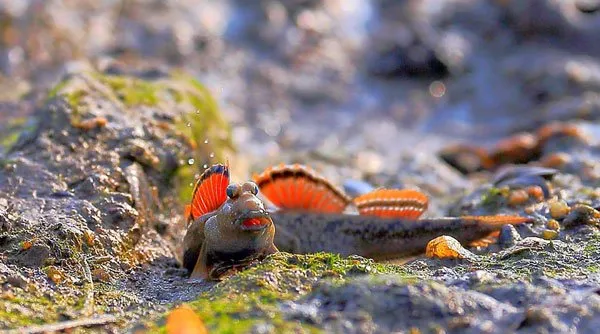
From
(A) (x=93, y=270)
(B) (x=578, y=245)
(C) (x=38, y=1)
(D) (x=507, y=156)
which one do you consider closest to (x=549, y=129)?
(D) (x=507, y=156)

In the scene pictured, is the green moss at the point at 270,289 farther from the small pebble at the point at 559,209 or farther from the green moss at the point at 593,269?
the small pebble at the point at 559,209

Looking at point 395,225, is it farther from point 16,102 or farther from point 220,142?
point 16,102

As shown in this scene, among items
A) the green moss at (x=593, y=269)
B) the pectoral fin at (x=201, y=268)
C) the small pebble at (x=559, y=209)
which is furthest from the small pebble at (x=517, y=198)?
the pectoral fin at (x=201, y=268)

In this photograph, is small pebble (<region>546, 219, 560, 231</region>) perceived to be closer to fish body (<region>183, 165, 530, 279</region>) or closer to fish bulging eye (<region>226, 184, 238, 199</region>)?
fish body (<region>183, 165, 530, 279</region>)

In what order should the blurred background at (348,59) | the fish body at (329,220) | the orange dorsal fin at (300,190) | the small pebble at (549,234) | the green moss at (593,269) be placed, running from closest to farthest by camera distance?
the green moss at (593,269)
the fish body at (329,220)
the small pebble at (549,234)
the orange dorsal fin at (300,190)
the blurred background at (348,59)

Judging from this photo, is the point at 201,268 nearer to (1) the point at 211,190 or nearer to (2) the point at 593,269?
(1) the point at 211,190

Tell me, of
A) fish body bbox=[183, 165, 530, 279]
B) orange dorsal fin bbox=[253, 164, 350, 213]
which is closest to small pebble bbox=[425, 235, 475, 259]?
fish body bbox=[183, 165, 530, 279]
